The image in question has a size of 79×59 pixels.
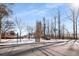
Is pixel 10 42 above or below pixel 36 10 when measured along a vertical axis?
below

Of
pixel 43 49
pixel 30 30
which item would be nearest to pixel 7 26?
pixel 30 30

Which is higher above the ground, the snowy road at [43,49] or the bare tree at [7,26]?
the bare tree at [7,26]

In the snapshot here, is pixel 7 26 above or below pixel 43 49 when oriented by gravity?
above

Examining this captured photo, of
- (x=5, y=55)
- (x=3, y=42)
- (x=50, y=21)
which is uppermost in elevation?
(x=50, y=21)

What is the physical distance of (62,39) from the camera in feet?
14.0

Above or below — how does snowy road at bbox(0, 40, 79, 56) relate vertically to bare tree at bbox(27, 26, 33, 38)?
below

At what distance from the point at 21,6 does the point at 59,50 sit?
1144 millimetres

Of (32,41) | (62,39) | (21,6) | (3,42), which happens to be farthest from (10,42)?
(62,39)

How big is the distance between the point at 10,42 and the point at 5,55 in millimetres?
280

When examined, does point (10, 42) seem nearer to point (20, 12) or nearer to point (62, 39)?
point (20, 12)

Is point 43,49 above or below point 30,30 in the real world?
below

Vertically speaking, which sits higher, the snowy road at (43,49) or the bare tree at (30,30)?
the bare tree at (30,30)

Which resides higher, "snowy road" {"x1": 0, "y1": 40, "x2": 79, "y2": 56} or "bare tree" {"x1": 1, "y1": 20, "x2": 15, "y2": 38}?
"bare tree" {"x1": 1, "y1": 20, "x2": 15, "y2": 38}

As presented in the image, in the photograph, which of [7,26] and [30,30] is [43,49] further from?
[7,26]
